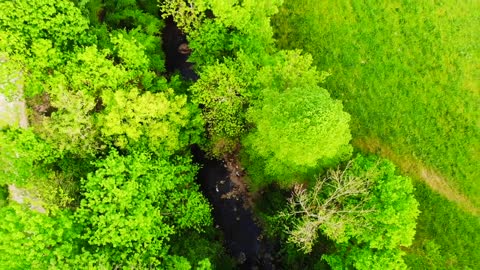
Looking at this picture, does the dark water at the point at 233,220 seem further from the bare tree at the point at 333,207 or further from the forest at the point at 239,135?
the bare tree at the point at 333,207

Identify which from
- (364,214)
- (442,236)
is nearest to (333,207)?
(364,214)

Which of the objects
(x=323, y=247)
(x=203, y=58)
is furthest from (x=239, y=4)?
(x=323, y=247)

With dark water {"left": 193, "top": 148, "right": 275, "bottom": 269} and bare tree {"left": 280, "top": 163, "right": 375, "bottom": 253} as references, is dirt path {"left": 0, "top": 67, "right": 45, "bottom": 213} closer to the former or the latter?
dark water {"left": 193, "top": 148, "right": 275, "bottom": 269}

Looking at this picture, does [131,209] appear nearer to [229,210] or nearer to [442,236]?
[229,210]

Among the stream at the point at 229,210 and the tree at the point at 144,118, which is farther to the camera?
the stream at the point at 229,210

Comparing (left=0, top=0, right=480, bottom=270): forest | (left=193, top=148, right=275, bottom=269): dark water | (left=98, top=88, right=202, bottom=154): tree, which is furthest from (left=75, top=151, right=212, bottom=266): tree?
(left=193, top=148, right=275, bottom=269): dark water

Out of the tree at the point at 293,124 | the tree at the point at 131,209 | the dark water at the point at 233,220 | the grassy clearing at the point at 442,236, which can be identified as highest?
the tree at the point at 293,124

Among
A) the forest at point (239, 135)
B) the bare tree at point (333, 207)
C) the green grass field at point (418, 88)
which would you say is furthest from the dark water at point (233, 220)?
the green grass field at point (418, 88)
